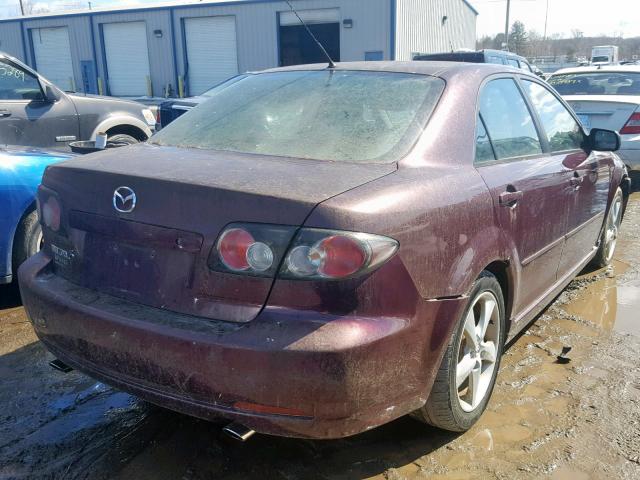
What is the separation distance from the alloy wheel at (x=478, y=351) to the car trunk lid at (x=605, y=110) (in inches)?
239

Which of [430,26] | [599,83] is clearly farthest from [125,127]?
[430,26]

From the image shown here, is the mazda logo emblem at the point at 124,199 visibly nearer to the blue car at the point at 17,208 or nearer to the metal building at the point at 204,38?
the blue car at the point at 17,208

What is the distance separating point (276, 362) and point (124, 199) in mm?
848

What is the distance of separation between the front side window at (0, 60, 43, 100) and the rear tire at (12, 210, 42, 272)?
299cm

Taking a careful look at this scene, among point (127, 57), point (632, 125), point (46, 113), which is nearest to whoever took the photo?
point (46, 113)

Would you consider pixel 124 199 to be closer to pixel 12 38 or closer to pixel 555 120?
pixel 555 120

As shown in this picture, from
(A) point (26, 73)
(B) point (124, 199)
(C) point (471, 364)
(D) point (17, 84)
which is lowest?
(C) point (471, 364)

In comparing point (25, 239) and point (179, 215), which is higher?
point (179, 215)

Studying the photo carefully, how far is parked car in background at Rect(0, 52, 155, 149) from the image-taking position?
634 cm

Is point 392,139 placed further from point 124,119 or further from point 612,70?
point 612,70

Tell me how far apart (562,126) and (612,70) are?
6800 millimetres

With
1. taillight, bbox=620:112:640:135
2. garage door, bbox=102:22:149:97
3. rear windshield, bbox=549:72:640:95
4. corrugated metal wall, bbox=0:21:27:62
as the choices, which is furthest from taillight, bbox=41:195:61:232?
corrugated metal wall, bbox=0:21:27:62

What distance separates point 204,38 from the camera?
78.1 ft

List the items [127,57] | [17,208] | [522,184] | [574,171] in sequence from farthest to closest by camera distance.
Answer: [127,57]
[17,208]
[574,171]
[522,184]
